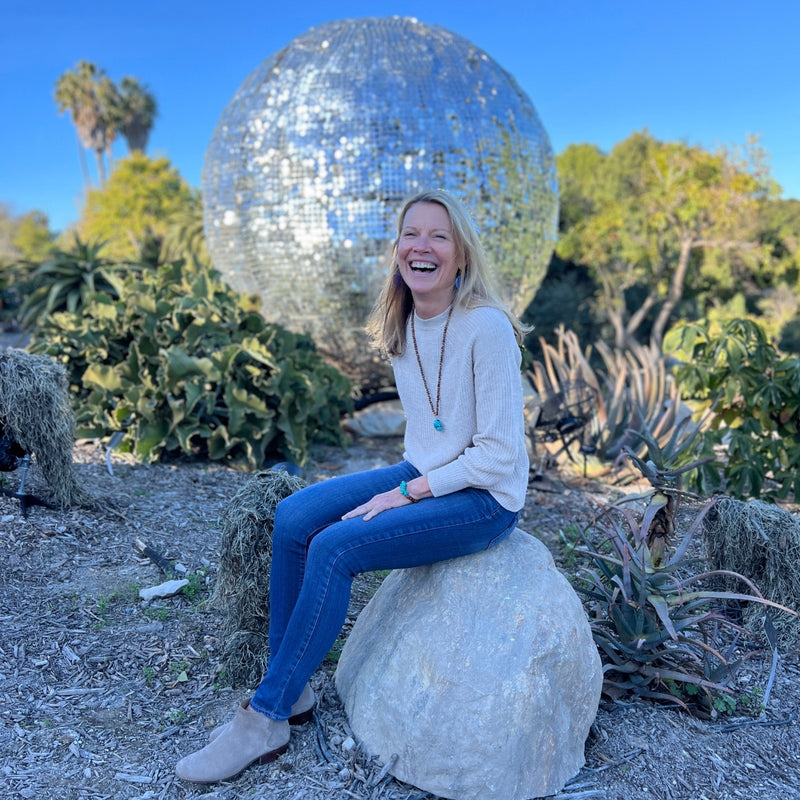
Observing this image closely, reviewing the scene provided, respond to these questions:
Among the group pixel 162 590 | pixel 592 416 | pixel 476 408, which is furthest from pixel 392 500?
pixel 592 416

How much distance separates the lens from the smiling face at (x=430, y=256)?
2.36 m

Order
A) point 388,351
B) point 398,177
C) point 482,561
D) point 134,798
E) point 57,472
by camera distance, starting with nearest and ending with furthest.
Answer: point 134,798
point 482,561
point 388,351
point 57,472
point 398,177

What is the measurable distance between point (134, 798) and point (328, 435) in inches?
144

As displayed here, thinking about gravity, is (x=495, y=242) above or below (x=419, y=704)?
above

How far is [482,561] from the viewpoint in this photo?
7.58 ft

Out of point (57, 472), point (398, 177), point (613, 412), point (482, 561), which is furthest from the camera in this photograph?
point (398, 177)

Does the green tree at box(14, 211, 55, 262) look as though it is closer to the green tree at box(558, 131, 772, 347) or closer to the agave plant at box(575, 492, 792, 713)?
the green tree at box(558, 131, 772, 347)

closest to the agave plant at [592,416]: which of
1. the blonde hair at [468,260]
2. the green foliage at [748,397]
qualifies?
the green foliage at [748,397]

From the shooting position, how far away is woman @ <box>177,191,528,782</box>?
7.07ft

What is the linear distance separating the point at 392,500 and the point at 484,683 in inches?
23.1

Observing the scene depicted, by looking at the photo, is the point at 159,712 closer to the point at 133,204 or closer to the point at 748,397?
the point at 748,397

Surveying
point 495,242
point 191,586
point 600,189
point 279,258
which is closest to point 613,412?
point 495,242

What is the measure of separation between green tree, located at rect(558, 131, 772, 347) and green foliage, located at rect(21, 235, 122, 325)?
13780 millimetres

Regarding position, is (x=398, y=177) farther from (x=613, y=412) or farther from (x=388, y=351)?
(x=388, y=351)
